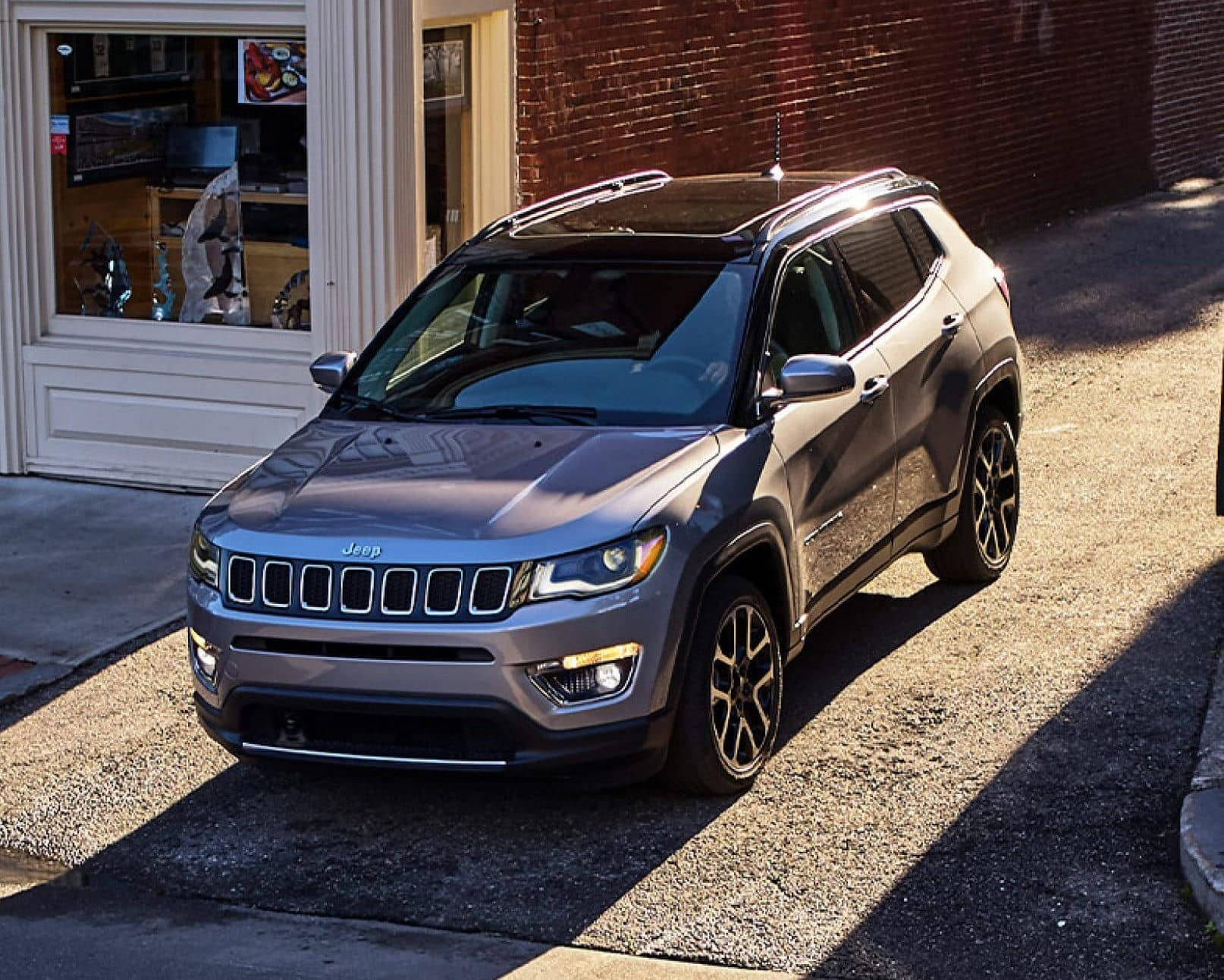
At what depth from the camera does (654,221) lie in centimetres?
782

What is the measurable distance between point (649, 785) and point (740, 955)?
123 centimetres

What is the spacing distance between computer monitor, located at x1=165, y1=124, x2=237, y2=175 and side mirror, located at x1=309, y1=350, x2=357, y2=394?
3769 millimetres

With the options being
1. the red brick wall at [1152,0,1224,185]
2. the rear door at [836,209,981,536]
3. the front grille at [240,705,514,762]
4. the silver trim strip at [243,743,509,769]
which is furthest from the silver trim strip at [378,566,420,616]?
the red brick wall at [1152,0,1224,185]

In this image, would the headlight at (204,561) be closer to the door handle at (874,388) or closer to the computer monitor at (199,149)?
the door handle at (874,388)

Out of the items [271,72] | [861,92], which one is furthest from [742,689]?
[861,92]

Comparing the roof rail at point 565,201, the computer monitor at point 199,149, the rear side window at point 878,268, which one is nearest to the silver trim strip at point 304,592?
the roof rail at point 565,201

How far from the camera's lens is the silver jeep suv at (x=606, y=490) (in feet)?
20.2

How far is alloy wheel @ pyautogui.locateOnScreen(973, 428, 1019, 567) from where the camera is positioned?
8.84 metres

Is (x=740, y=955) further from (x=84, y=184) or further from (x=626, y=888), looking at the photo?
(x=84, y=184)

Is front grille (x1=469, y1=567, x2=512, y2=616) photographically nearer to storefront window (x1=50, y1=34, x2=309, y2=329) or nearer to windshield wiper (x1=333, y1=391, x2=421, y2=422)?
windshield wiper (x1=333, y1=391, x2=421, y2=422)

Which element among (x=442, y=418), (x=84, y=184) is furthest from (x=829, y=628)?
(x=84, y=184)

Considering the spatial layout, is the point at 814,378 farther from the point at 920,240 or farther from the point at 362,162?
the point at 362,162

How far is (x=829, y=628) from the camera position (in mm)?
8633

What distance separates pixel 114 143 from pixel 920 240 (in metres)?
→ 4.92
